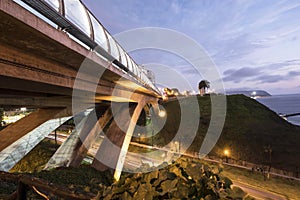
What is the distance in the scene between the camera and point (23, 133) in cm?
982

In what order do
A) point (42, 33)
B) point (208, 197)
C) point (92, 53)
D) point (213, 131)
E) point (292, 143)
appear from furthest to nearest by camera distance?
point (213, 131)
point (292, 143)
point (92, 53)
point (42, 33)
point (208, 197)

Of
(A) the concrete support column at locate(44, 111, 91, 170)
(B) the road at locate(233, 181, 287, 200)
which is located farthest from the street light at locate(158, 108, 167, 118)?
(A) the concrete support column at locate(44, 111, 91, 170)

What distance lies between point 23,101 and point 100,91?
3688 millimetres

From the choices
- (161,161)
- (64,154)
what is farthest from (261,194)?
(64,154)

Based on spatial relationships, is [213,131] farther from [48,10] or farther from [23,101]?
[48,10]

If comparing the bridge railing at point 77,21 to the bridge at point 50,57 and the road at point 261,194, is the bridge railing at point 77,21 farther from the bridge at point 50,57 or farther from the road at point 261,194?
the road at point 261,194

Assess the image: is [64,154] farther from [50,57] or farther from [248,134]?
[248,134]

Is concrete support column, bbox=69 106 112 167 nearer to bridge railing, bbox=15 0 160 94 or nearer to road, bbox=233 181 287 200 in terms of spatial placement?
bridge railing, bbox=15 0 160 94

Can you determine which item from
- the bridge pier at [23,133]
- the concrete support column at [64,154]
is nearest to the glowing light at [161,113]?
the bridge pier at [23,133]

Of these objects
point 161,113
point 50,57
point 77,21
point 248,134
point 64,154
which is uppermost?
point 77,21

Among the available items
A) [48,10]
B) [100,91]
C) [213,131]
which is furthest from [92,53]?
[213,131]

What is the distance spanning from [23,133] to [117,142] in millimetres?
9514

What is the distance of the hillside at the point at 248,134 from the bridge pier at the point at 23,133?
27.9 metres

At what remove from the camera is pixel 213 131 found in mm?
44938
